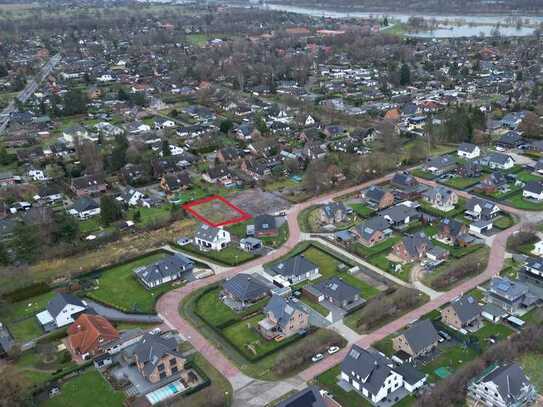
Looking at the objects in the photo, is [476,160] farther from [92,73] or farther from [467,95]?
[92,73]

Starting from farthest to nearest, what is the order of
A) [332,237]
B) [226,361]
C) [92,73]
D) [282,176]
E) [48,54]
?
[48,54] < [92,73] < [282,176] < [332,237] < [226,361]

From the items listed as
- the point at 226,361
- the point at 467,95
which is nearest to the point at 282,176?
the point at 226,361

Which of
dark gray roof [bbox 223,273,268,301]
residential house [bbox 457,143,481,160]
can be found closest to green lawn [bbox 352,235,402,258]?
dark gray roof [bbox 223,273,268,301]

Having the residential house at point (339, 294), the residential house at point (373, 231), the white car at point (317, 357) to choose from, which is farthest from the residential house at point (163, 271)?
the residential house at point (373, 231)

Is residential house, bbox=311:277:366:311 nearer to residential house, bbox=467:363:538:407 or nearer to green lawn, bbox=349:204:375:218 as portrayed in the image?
residential house, bbox=467:363:538:407

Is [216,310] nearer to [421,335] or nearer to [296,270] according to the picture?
[296,270]

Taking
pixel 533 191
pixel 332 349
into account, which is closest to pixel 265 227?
pixel 332 349
